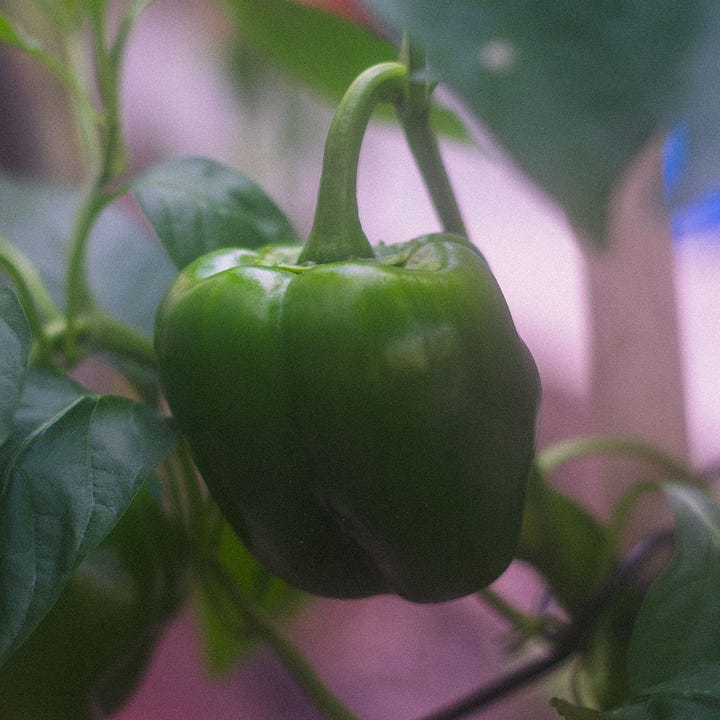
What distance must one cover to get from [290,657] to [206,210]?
32cm

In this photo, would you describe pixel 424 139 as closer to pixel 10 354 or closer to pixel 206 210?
pixel 206 210

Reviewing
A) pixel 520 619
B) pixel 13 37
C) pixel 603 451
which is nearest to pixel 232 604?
pixel 520 619

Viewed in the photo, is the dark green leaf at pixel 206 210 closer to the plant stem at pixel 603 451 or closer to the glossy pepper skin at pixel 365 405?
the glossy pepper skin at pixel 365 405

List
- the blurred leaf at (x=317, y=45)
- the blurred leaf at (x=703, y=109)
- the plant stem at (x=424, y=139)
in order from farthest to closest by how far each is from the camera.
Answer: the blurred leaf at (x=317, y=45) < the plant stem at (x=424, y=139) < the blurred leaf at (x=703, y=109)

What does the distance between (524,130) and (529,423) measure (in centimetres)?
14

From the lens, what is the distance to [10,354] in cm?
34

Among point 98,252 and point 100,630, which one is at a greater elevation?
point 98,252

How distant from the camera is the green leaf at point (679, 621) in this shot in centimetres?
39

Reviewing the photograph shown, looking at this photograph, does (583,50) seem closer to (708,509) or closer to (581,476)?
(708,509)

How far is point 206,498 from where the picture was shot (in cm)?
65

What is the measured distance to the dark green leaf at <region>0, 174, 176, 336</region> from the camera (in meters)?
0.72

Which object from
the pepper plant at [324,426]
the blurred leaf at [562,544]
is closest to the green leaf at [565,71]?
the pepper plant at [324,426]

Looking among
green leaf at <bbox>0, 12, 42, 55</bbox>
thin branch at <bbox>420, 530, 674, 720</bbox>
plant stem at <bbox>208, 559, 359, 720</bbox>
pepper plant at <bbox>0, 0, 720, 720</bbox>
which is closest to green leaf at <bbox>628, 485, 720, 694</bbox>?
pepper plant at <bbox>0, 0, 720, 720</bbox>

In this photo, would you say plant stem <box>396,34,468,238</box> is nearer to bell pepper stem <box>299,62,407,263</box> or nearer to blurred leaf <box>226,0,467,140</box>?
bell pepper stem <box>299,62,407,263</box>
